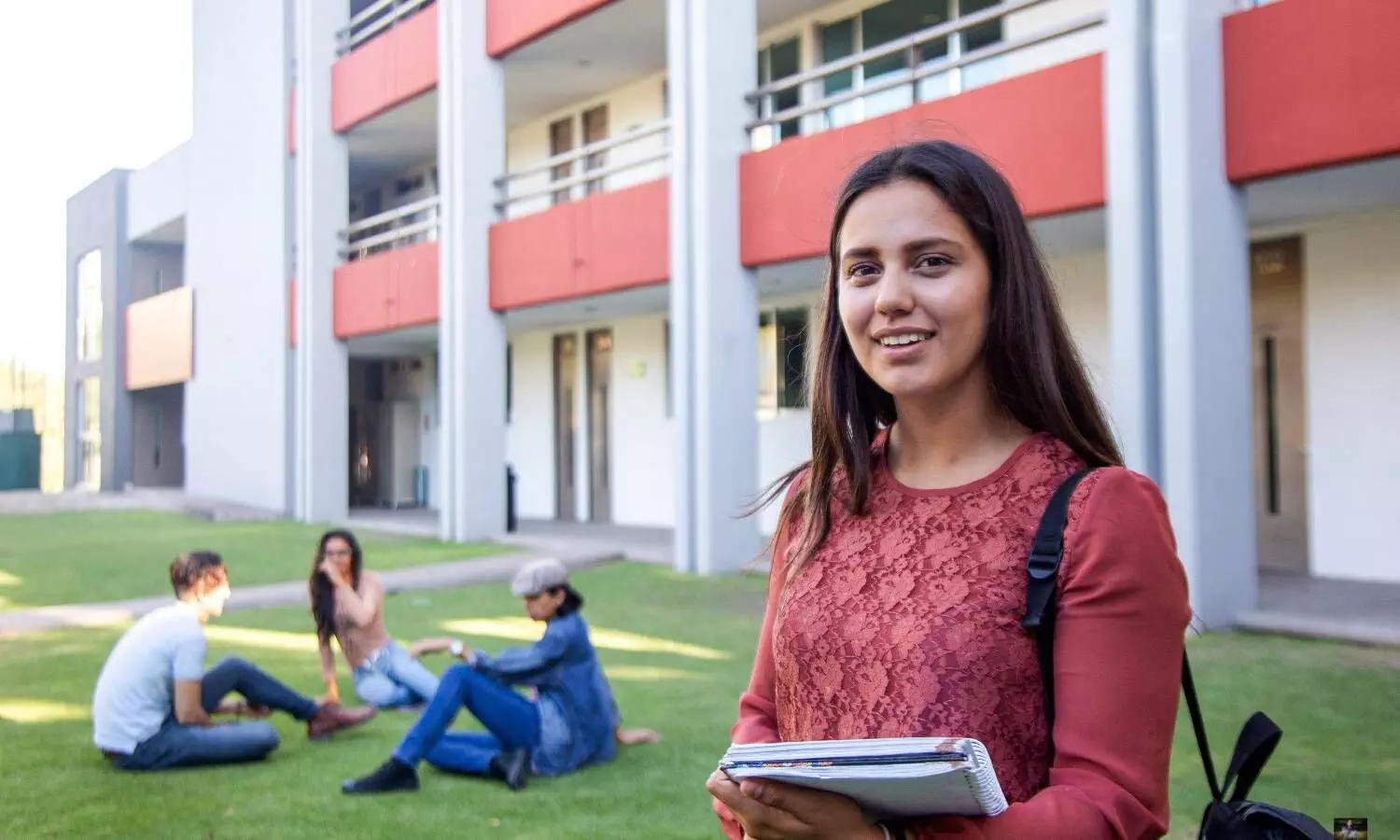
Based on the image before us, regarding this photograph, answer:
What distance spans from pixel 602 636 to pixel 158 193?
2962cm

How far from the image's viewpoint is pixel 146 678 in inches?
241

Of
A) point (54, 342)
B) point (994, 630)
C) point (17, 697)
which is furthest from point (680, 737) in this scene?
point (54, 342)

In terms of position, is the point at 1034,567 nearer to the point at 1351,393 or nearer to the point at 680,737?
the point at 680,737

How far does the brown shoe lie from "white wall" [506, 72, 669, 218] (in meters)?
11.9

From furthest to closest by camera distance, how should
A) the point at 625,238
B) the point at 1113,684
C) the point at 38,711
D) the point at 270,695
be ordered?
1. the point at 625,238
2. the point at 38,711
3. the point at 270,695
4. the point at 1113,684

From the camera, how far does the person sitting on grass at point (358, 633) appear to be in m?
7.60

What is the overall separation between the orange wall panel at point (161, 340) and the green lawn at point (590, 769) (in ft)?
72.7

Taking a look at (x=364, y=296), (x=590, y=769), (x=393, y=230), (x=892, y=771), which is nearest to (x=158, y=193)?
(x=393, y=230)

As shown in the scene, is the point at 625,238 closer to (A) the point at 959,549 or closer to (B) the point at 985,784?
(A) the point at 959,549

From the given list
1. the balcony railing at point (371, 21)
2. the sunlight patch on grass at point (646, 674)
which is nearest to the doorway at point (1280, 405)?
the sunlight patch on grass at point (646, 674)

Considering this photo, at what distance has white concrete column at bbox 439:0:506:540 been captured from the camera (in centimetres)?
1819

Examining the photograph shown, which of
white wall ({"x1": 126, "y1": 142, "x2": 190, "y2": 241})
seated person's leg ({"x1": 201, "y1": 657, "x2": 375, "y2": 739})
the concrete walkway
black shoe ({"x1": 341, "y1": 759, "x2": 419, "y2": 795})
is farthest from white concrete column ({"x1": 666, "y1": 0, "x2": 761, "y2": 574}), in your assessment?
white wall ({"x1": 126, "y1": 142, "x2": 190, "y2": 241})

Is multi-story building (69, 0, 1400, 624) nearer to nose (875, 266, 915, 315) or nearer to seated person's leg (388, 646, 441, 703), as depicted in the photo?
nose (875, 266, 915, 315)

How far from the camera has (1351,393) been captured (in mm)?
11430
